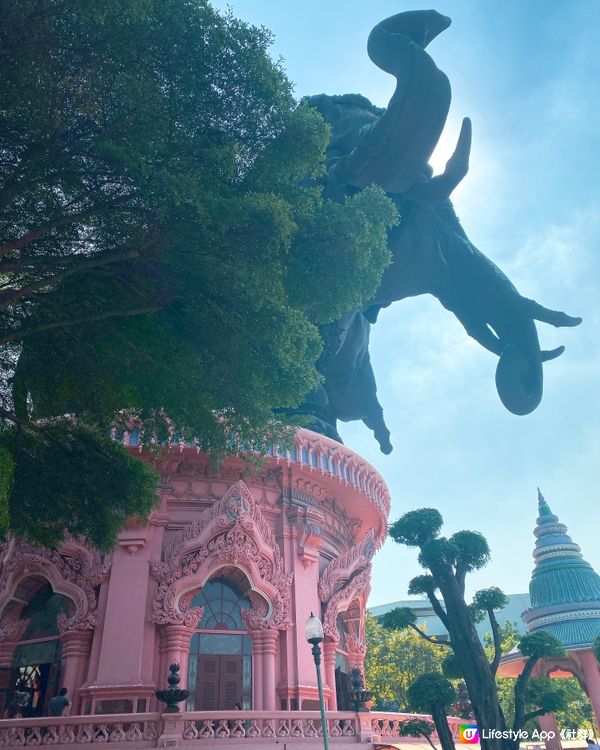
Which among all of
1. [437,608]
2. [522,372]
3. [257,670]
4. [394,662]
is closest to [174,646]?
[257,670]

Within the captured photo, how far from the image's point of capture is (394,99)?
59.0 ft

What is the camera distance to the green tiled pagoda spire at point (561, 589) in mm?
26141

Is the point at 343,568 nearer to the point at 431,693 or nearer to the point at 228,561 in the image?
the point at 228,561

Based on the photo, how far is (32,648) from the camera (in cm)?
1389

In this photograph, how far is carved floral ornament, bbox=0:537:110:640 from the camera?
13.5 metres

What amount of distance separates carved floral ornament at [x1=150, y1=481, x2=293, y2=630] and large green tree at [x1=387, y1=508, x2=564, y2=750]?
8.79 ft

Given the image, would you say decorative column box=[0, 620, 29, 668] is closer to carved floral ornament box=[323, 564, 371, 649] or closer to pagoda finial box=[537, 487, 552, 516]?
carved floral ornament box=[323, 564, 371, 649]

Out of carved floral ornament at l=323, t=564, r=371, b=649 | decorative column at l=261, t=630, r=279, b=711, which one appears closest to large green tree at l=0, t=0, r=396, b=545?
decorative column at l=261, t=630, r=279, b=711

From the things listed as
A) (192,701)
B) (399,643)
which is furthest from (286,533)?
(399,643)

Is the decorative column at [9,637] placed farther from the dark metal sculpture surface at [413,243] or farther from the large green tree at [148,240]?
the dark metal sculpture surface at [413,243]

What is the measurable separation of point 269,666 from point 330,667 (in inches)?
92.2

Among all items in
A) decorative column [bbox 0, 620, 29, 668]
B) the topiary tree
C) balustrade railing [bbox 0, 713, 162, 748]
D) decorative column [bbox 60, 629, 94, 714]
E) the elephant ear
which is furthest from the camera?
the elephant ear

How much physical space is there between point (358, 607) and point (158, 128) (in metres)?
13.7

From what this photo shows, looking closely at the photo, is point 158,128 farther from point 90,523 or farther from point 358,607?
point 358,607
